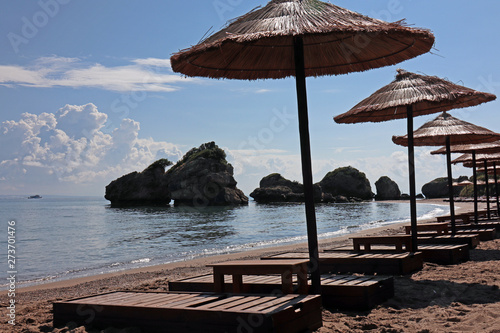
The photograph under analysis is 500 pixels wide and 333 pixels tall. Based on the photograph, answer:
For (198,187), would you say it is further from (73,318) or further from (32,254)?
(73,318)

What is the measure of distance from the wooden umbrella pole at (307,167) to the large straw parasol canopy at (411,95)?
2.75 m

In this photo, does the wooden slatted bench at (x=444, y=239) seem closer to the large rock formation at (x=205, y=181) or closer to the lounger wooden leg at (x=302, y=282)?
the lounger wooden leg at (x=302, y=282)

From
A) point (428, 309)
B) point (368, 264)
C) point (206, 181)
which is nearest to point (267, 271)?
point (428, 309)

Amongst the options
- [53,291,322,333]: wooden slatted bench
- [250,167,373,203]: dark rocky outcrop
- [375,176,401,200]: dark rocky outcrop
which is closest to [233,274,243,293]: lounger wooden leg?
[53,291,322,333]: wooden slatted bench

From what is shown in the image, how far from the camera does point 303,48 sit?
19.8 feet

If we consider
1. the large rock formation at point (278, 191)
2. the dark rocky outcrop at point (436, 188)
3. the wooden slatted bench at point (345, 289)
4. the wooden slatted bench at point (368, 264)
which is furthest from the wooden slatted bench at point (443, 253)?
the dark rocky outcrop at point (436, 188)

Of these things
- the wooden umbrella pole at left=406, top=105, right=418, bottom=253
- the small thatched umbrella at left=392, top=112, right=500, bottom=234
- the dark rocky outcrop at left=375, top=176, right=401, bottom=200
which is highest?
the small thatched umbrella at left=392, top=112, right=500, bottom=234

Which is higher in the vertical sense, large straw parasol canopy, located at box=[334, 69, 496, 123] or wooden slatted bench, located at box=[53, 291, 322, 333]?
large straw parasol canopy, located at box=[334, 69, 496, 123]

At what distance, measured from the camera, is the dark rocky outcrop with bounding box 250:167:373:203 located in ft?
265

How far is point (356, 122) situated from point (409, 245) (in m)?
2.55

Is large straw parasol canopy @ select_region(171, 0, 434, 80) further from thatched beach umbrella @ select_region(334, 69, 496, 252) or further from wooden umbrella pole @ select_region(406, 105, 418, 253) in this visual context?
wooden umbrella pole @ select_region(406, 105, 418, 253)

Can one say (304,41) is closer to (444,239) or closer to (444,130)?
(444,130)

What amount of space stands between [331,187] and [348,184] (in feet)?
9.88

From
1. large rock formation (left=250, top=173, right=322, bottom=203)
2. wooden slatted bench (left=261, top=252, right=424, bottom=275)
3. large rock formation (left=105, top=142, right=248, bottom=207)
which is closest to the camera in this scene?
wooden slatted bench (left=261, top=252, right=424, bottom=275)
